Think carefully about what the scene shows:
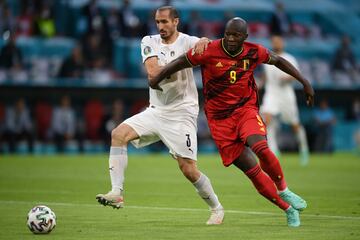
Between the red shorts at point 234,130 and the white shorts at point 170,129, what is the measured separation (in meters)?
0.38

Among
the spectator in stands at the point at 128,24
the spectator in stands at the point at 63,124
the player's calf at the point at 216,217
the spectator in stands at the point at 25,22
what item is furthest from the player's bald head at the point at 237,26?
the spectator in stands at the point at 128,24

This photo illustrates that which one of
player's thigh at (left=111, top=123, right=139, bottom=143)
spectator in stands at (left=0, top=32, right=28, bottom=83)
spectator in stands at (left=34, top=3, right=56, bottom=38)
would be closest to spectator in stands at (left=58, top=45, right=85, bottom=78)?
spectator in stands at (left=0, top=32, right=28, bottom=83)

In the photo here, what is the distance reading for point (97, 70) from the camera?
28.1 metres

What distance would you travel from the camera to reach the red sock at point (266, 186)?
33.5 ft

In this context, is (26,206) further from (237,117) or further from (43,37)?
(43,37)

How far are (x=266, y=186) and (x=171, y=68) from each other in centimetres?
166

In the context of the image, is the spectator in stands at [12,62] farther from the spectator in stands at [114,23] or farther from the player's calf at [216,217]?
the player's calf at [216,217]

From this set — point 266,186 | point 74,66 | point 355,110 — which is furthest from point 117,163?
point 355,110

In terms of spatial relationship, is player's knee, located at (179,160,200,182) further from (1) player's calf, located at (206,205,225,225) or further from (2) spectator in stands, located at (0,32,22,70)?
(2) spectator in stands, located at (0,32,22,70)

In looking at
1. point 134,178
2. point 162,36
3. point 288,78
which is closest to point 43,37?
point 288,78

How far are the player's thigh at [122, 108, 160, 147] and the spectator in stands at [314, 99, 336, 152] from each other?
1920 cm

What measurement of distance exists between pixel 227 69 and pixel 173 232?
196cm

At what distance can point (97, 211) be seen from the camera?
12.2 m

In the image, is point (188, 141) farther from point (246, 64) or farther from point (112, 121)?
point (112, 121)
